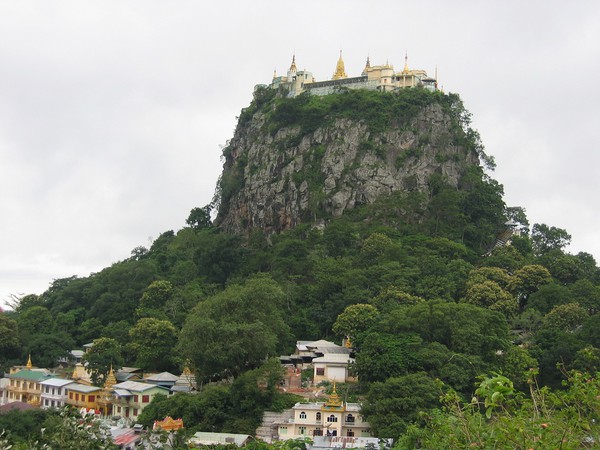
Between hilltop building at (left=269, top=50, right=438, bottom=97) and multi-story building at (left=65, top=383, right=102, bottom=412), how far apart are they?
1435 inches

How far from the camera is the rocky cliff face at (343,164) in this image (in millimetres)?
65938

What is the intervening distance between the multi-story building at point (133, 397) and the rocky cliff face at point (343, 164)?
24987mm

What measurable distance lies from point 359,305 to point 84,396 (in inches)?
602

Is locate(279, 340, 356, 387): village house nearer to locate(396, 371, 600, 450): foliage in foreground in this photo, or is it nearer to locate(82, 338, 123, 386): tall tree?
locate(82, 338, 123, 386): tall tree

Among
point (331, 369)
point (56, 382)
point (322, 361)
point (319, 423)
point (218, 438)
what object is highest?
point (322, 361)

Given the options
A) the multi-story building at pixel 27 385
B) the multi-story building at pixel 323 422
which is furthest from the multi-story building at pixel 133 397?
the multi-story building at pixel 323 422

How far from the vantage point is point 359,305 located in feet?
153

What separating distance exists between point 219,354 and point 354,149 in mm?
30845

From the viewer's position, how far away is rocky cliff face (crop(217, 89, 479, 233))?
6594 centimetres

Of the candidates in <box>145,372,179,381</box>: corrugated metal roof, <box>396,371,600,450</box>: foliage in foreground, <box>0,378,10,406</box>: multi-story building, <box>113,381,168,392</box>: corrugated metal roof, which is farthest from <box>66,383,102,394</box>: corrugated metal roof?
<box>396,371,600,450</box>: foliage in foreground

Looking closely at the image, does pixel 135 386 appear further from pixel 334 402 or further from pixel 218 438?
pixel 334 402

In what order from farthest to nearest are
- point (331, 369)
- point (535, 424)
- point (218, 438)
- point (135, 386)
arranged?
point (135, 386), point (331, 369), point (218, 438), point (535, 424)

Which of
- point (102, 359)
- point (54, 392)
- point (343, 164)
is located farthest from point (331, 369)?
point (343, 164)

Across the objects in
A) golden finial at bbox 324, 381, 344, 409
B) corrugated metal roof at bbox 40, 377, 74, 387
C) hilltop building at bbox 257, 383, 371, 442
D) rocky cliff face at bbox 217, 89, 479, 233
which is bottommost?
hilltop building at bbox 257, 383, 371, 442
